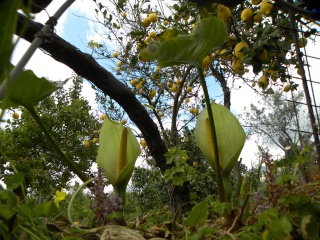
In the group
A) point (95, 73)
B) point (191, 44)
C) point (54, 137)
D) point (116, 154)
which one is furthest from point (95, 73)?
point (54, 137)

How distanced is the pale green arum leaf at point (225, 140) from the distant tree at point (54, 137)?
5.47 metres

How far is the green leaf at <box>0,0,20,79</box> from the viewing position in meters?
0.10

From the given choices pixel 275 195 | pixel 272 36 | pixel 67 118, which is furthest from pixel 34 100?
pixel 67 118

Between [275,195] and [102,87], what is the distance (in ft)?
2.79

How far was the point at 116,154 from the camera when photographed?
54 cm

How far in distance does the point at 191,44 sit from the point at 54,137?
19.2 feet

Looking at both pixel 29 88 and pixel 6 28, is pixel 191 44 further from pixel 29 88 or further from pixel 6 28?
pixel 6 28

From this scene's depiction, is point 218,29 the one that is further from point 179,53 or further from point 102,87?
point 102,87

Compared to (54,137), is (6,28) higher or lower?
lower

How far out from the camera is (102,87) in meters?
1.13

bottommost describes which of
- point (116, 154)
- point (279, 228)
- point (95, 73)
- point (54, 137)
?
point (279, 228)

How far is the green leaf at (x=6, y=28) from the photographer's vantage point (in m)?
0.10

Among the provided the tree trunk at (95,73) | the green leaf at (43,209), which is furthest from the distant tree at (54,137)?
the green leaf at (43,209)

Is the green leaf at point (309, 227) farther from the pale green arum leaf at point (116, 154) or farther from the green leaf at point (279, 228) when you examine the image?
the pale green arum leaf at point (116, 154)
